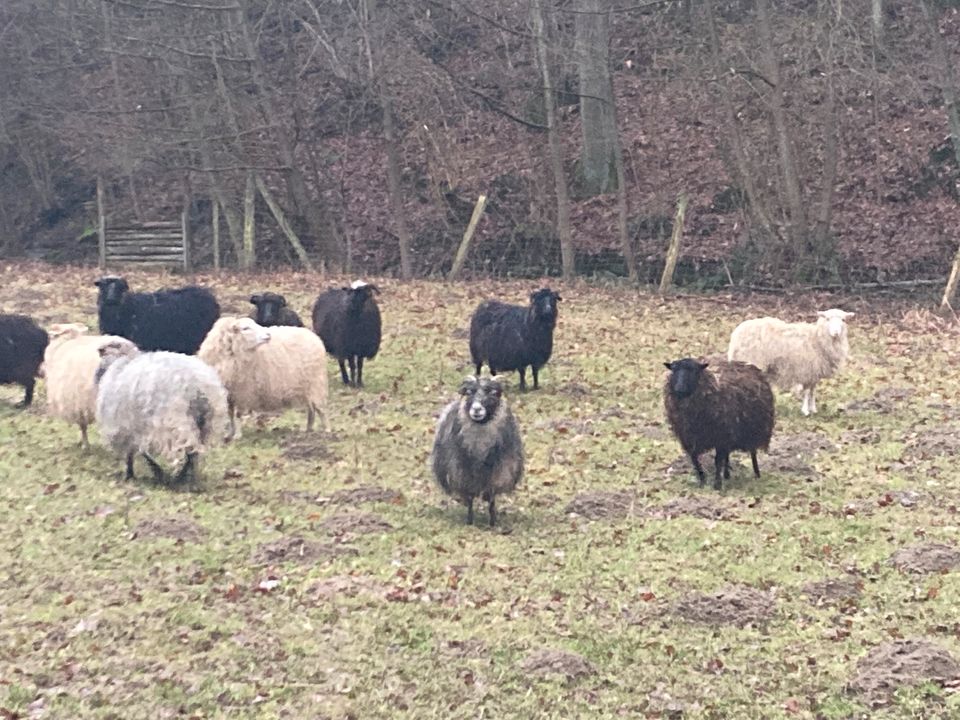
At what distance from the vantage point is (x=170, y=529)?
9547 millimetres

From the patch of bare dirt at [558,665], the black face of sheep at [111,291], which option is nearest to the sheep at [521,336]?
the black face of sheep at [111,291]

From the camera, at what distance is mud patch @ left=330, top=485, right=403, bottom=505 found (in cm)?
1067

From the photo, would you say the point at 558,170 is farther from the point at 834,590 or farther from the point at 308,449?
the point at 834,590

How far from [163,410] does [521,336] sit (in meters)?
6.25

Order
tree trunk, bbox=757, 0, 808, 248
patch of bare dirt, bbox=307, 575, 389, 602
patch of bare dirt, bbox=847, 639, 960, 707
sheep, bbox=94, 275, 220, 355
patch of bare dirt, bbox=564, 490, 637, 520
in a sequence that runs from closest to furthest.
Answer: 1. patch of bare dirt, bbox=847, 639, 960, 707
2. patch of bare dirt, bbox=307, 575, 389, 602
3. patch of bare dirt, bbox=564, 490, 637, 520
4. sheep, bbox=94, 275, 220, 355
5. tree trunk, bbox=757, 0, 808, 248

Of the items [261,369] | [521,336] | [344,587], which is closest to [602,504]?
[344,587]

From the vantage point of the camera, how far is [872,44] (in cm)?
2909

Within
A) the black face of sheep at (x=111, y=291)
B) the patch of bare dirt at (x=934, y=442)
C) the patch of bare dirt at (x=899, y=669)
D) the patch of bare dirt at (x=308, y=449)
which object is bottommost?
the patch of bare dirt at (x=899, y=669)

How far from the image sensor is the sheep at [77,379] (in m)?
11.9

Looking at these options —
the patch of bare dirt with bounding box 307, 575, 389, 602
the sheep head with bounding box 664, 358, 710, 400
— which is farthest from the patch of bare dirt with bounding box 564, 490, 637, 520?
the patch of bare dirt with bounding box 307, 575, 389, 602

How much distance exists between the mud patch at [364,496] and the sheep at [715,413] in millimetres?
2708

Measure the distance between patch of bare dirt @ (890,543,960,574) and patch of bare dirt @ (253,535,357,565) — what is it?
159 inches

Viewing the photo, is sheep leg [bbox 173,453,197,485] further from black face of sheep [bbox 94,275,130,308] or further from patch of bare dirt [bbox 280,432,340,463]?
black face of sheep [bbox 94,275,130,308]

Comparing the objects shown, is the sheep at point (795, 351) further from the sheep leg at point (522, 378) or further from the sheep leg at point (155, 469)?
the sheep leg at point (155, 469)
